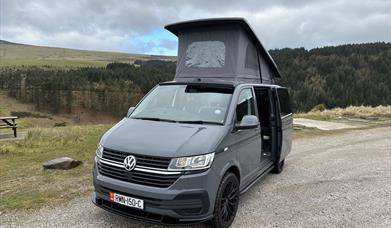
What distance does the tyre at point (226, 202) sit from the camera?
3.97m

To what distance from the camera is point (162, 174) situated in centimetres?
363

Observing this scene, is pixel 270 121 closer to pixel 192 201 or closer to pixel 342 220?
pixel 342 220

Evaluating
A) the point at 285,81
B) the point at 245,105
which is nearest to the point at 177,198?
the point at 245,105

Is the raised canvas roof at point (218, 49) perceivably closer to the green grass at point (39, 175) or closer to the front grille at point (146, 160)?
the green grass at point (39, 175)

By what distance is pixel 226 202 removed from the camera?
166 inches

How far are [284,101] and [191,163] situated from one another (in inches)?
171

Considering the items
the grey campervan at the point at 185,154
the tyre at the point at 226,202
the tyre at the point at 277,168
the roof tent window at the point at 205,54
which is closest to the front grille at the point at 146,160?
the grey campervan at the point at 185,154

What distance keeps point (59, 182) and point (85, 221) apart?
6.78 ft

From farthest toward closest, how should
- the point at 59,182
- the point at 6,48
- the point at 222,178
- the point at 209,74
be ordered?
1. the point at 6,48
2. the point at 209,74
3. the point at 59,182
4. the point at 222,178

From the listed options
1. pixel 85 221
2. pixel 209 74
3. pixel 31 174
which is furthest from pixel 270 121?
pixel 31 174

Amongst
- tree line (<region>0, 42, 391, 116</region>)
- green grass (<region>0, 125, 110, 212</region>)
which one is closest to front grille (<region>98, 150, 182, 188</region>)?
green grass (<region>0, 125, 110, 212</region>)

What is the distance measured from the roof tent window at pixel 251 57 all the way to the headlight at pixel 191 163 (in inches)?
Answer: 179

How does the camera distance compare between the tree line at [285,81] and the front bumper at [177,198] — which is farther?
the tree line at [285,81]

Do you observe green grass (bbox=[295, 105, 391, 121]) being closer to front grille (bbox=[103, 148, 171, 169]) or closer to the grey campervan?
the grey campervan
